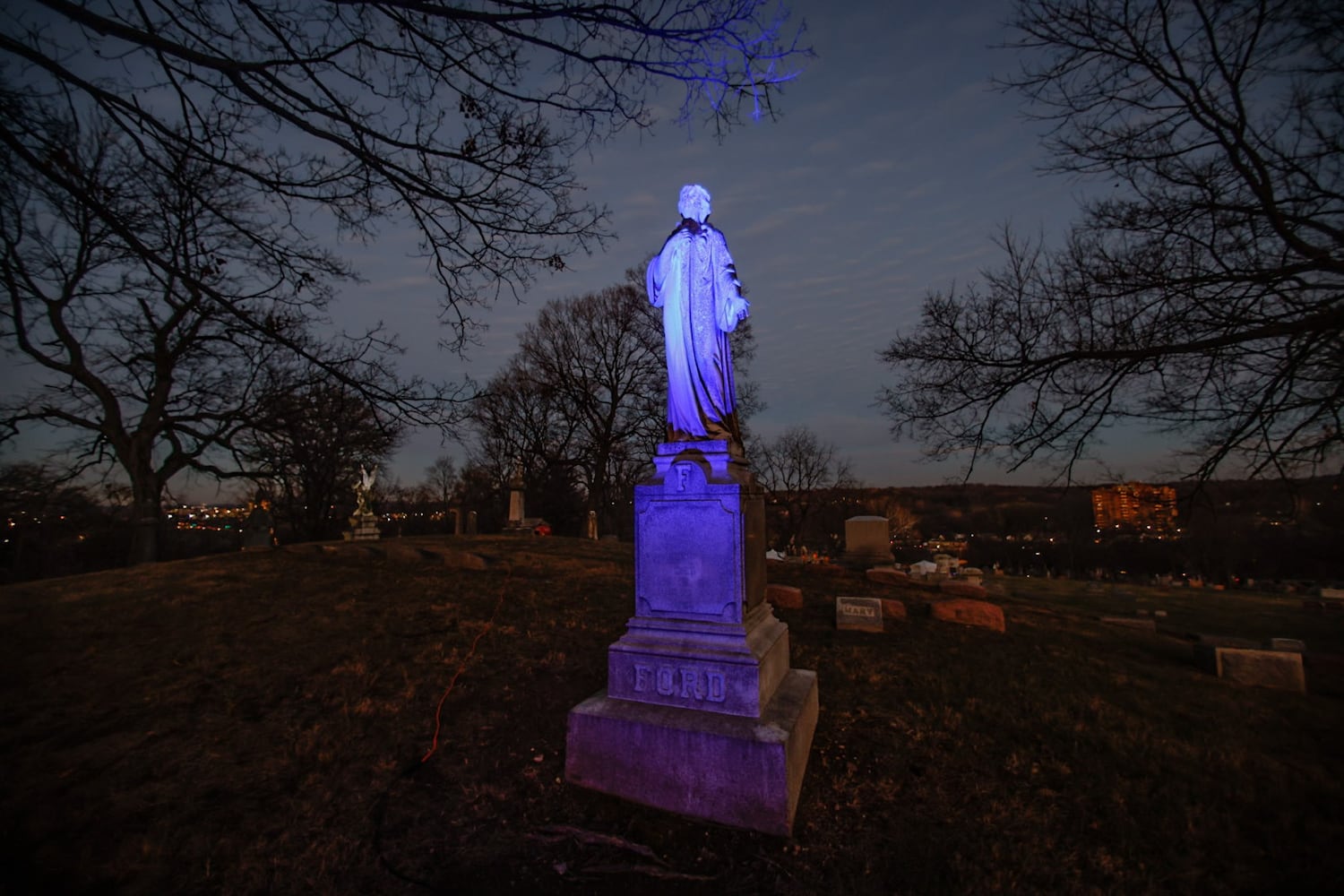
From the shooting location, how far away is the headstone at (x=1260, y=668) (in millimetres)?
5898

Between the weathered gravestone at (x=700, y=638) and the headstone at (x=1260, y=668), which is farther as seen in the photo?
the headstone at (x=1260, y=668)

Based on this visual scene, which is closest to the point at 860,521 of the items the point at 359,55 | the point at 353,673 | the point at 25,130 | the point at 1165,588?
the point at 353,673

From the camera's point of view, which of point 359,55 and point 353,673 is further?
point 353,673

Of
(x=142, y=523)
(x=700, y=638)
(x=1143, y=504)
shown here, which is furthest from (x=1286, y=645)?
(x=142, y=523)

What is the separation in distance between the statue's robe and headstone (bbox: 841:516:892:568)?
10.9 meters

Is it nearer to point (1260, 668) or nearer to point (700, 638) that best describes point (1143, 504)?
point (1260, 668)

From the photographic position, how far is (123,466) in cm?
1310

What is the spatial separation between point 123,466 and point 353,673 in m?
13.7

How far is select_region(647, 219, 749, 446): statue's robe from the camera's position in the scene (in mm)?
3859

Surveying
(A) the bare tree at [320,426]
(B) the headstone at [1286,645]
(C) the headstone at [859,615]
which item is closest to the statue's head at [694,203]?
(A) the bare tree at [320,426]

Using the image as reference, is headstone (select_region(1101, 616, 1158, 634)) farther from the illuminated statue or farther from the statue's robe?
the illuminated statue

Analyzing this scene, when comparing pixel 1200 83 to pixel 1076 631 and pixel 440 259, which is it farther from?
pixel 1076 631

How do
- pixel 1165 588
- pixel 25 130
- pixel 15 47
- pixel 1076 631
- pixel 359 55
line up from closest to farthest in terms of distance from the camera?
1. pixel 15 47
2. pixel 25 130
3. pixel 359 55
4. pixel 1076 631
5. pixel 1165 588

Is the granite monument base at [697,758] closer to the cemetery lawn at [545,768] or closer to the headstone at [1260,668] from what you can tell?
the cemetery lawn at [545,768]
